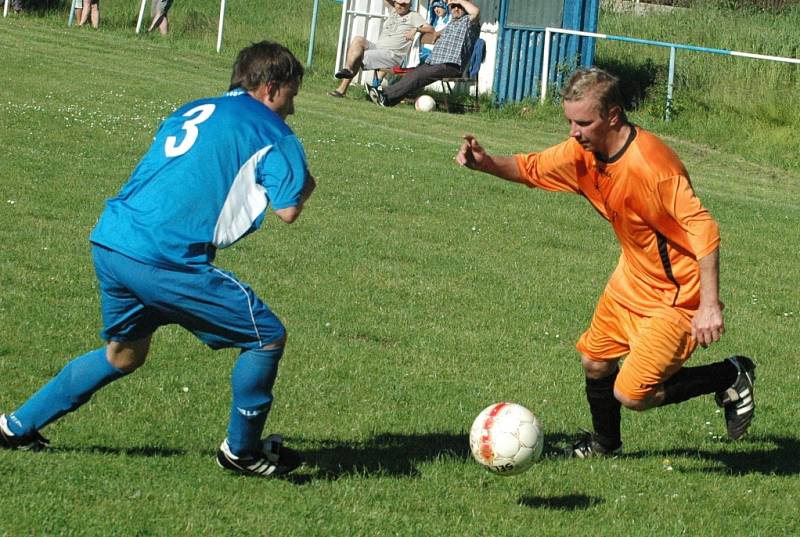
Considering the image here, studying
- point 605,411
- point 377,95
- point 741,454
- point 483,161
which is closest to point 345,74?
point 377,95

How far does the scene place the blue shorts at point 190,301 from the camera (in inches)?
194

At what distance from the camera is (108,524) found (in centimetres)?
477

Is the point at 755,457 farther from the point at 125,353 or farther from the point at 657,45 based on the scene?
the point at 657,45

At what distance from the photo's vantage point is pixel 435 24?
20812 mm

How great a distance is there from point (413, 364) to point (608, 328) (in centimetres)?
167

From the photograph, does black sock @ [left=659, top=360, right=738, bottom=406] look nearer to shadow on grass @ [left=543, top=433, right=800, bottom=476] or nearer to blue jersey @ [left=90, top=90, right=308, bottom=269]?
shadow on grass @ [left=543, top=433, right=800, bottom=476]

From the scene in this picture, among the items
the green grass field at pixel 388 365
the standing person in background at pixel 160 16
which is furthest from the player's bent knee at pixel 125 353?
the standing person in background at pixel 160 16

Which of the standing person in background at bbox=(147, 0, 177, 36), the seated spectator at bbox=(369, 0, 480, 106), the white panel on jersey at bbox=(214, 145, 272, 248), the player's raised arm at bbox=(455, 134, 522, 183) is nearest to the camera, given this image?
the white panel on jersey at bbox=(214, 145, 272, 248)

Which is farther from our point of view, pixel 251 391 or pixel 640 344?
pixel 640 344

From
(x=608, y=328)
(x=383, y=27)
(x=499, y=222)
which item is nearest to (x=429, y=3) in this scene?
(x=383, y=27)

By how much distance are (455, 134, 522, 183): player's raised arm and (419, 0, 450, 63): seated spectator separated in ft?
44.9

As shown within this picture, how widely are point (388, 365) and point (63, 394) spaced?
2377 millimetres

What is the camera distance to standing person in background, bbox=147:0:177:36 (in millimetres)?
24688

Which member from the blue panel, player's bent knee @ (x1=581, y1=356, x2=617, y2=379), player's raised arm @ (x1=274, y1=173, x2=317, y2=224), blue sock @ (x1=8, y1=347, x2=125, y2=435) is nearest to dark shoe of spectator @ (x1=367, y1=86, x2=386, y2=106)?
the blue panel
